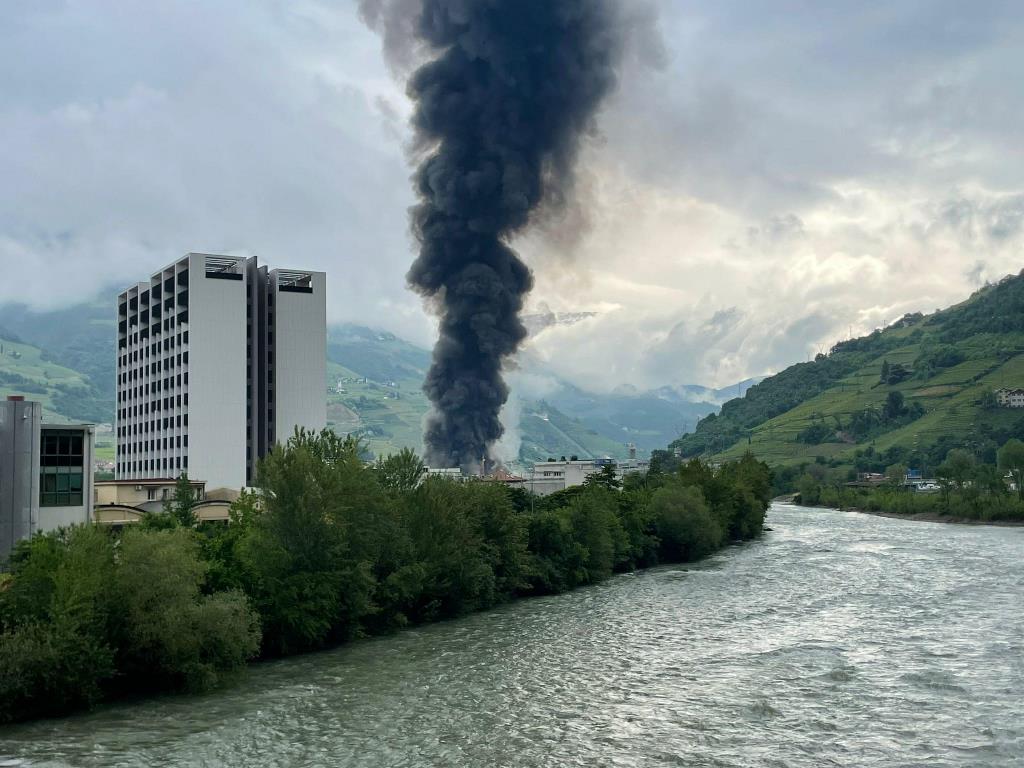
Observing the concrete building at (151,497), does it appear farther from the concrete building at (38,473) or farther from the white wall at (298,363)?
the white wall at (298,363)

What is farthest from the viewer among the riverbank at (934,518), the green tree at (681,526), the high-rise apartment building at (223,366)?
the riverbank at (934,518)

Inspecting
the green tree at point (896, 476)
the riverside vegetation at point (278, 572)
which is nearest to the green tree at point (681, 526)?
the riverside vegetation at point (278, 572)

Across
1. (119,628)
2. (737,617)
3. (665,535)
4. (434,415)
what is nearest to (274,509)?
(119,628)

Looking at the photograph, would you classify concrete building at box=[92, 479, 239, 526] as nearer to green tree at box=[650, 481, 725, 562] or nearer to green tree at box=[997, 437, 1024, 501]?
green tree at box=[650, 481, 725, 562]

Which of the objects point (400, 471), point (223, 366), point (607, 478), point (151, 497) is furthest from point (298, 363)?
point (400, 471)

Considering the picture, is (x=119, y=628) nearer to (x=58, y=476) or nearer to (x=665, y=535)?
(x=58, y=476)

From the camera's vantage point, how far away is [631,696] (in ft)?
119

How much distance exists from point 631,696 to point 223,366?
234 feet

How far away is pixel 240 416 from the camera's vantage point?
98.0 metres

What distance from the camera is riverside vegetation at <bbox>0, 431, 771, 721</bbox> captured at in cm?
3381

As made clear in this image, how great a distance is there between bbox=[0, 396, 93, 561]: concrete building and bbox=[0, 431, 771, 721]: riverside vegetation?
4.05 meters

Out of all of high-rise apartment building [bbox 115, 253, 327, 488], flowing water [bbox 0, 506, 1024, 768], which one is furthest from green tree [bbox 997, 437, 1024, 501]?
high-rise apartment building [bbox 115, 253, 327, 488]

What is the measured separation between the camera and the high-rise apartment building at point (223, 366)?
97.3 m

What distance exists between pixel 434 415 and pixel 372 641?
72.2 meters
